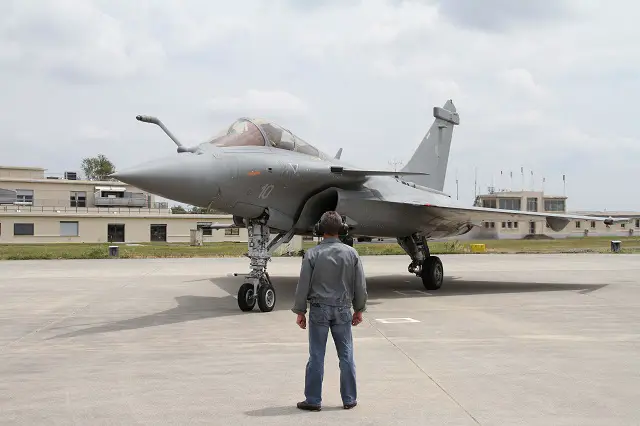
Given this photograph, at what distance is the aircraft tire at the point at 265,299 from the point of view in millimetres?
11016

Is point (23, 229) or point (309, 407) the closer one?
point (309, 407)

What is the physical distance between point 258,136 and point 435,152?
9.19 meters

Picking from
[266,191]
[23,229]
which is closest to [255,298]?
[266,191]

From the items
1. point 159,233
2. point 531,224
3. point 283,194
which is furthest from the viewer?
point 531,224

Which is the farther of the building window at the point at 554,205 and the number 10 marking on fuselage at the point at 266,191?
the building window at the point at 554,205

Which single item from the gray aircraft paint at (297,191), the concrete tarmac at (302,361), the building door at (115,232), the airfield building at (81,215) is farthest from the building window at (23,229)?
the gray aircraft paint at (297,191)

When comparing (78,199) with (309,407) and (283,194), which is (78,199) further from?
(309,407)

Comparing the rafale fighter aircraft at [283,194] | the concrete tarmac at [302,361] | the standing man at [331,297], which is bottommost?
the concrete tarmac at [302,361]

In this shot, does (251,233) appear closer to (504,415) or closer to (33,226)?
(504,415)

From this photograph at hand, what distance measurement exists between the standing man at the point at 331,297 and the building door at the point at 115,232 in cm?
5944

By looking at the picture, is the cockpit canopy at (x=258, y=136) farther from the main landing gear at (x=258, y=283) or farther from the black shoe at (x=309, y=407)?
the black shoe at (x=309, y=407)

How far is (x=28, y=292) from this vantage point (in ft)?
48.4

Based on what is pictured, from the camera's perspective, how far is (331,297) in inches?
203

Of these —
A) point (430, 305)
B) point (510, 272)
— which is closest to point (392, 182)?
point (430, 305)
